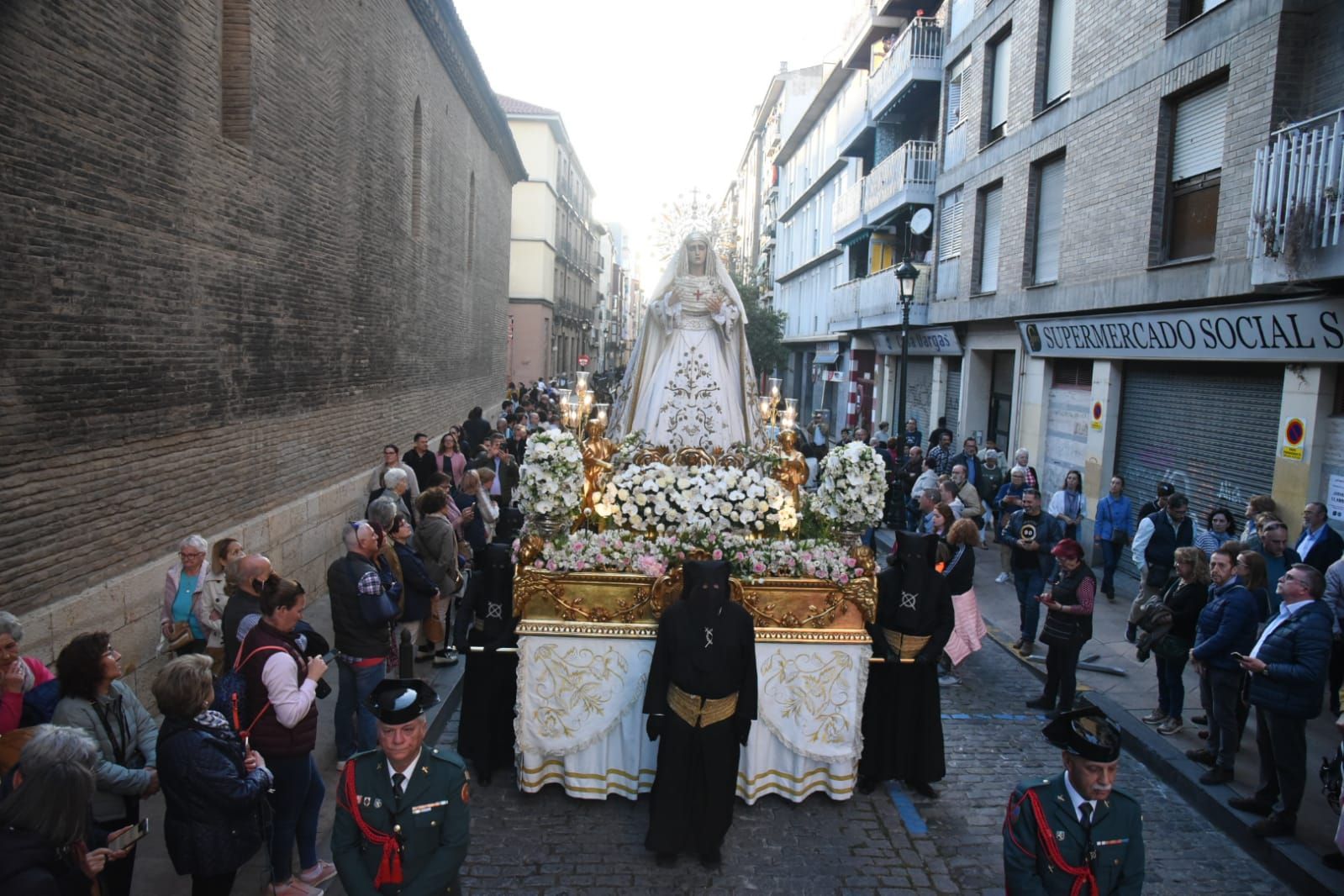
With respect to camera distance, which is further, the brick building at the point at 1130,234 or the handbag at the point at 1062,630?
the brick building at the point at 1130,234

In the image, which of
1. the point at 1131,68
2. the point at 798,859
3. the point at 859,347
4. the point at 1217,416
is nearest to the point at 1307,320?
the point at 1217,416

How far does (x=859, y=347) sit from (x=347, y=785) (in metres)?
28.4

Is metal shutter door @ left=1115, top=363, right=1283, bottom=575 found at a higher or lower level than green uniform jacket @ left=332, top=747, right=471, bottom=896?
higher

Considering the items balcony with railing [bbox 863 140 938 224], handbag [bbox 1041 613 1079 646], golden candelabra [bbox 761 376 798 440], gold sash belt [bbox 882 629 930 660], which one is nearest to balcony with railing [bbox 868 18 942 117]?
balcony with railing [bbox 863 140 938 224]

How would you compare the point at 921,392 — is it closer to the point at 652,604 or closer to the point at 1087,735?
the point at 652,604

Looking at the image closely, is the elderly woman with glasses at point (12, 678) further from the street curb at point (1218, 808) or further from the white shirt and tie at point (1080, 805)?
the street curb at point (1218, 808)

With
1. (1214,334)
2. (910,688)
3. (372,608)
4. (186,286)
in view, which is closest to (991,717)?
(910,688)

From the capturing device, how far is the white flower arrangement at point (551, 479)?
6.97 meters

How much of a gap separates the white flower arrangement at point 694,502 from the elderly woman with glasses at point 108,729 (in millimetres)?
3708

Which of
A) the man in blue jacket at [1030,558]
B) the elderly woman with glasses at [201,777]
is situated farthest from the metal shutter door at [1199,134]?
the elderly woman with glasses at [201,777]

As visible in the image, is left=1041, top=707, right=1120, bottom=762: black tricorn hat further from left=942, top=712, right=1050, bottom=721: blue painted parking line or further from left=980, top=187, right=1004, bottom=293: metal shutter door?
left=980, top=187, right=1004, bottom=293: metal shutter door

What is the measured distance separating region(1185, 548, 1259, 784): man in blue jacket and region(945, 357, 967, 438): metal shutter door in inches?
548

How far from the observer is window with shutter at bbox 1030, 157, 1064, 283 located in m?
15.9

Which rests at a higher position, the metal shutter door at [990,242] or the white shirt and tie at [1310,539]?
the metal shutter door at [990,242]
